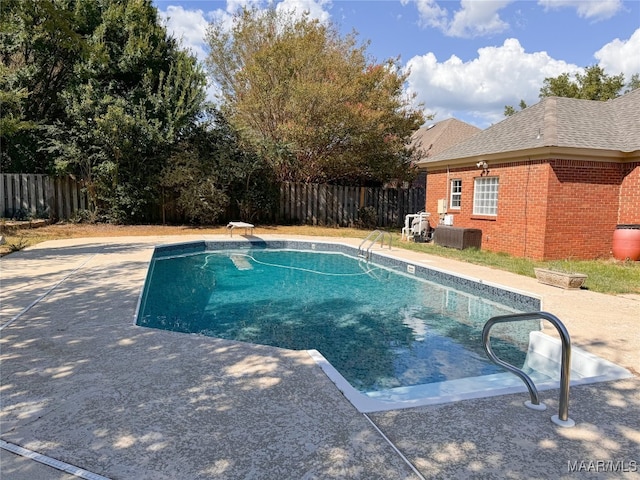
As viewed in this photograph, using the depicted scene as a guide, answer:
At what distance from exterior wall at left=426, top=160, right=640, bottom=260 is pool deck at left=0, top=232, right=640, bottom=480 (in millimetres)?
6253

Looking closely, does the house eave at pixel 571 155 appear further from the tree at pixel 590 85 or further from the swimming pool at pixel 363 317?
the tree at pixel 590 85

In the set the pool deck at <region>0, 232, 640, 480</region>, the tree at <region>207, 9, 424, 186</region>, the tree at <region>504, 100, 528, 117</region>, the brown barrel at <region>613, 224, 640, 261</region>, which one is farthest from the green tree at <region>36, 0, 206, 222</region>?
the tree at <region>504, 100, 528, 117</region>

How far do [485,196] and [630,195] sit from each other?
3.40 metres

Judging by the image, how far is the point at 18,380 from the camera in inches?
123

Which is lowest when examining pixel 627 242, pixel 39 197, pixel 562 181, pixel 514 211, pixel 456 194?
pixel 627 242

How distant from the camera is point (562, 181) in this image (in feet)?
32.6

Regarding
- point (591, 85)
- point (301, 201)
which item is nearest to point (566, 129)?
point (301, 201)

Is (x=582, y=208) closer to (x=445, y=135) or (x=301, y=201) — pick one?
(x=301, y=201)

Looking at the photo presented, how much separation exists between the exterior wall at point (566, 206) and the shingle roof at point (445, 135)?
13.8 meters

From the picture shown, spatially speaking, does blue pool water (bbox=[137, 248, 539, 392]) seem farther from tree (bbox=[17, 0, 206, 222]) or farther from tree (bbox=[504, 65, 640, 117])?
tree (bbox=[504, 65, 640, 117])

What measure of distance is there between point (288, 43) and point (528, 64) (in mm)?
11342

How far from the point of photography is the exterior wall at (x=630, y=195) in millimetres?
10008

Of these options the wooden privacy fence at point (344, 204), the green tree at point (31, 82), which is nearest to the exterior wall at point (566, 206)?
the wooden privacy fence at point (344, 204)

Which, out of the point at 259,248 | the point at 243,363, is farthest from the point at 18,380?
the point at 259,248
